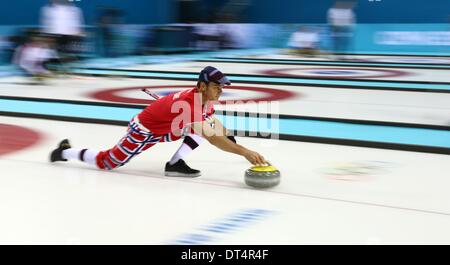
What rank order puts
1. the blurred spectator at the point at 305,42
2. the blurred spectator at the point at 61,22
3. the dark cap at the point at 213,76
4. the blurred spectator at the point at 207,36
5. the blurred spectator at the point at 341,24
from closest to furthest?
the dark cap at the point at 213,76 → the blurred spectator at the point at 61,22 → the blurred spectator at the point at 341,24 → the blurred spectator at the point at 305,42 → the blurred spectator at the point at 207,36

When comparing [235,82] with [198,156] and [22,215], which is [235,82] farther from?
[22,215]

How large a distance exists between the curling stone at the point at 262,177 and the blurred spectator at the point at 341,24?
1528cm

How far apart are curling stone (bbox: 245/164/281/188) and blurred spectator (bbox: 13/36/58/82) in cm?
816

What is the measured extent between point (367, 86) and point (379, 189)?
290 inches

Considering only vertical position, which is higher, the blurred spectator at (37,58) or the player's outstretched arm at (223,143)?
the blurred spectator at (37,58)

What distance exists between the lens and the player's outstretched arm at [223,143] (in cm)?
470

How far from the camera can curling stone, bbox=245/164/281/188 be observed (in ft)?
15.4

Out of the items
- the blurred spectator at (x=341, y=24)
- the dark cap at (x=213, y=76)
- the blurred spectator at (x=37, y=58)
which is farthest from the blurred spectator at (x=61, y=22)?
the dark cap at (x=213, y=76)

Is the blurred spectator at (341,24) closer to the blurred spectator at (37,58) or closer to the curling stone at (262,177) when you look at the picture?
the blurred spectator at (37,58)

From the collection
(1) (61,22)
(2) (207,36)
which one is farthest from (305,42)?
(1) (61,22)

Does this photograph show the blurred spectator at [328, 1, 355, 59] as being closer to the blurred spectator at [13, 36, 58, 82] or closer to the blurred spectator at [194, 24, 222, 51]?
the blurred spectator at [194, 24, 222, 51]

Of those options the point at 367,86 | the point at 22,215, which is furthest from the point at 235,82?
the point at 22,215

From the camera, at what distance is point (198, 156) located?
6.01m

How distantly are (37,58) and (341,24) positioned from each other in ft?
35.2
